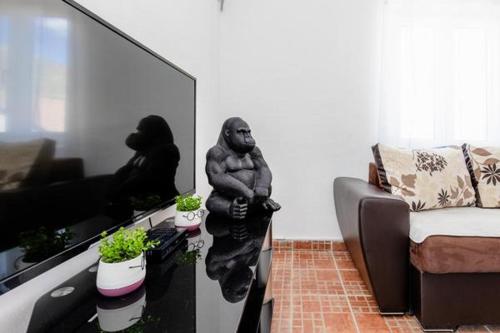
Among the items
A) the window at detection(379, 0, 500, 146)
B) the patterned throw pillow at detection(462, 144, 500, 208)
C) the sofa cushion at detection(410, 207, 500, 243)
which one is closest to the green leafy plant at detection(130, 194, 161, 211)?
the sofa cushion at detection(410, 207, 500, 243)

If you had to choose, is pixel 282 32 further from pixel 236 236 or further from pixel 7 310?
pixel 7 310

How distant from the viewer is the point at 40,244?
56cm

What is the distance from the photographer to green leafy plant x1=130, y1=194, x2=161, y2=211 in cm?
91

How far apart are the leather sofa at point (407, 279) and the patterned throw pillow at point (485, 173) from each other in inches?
25.4

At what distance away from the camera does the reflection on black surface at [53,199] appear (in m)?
0.50

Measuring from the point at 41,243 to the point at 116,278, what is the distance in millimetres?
175

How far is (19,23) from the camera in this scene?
503 millimetres

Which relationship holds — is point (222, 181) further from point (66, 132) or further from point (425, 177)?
point (425, 177)

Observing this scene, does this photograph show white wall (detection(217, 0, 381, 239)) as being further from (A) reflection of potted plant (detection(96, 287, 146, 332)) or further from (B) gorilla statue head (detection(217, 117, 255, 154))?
(A) reflection of potted plant (detection(96, 287, 146, 332))

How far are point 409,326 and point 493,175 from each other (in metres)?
1.21

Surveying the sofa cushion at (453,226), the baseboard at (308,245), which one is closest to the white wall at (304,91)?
the baseboard at (308,245)

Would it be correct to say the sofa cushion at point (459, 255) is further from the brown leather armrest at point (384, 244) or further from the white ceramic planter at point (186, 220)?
the white ceramic planter at point (186, 220)

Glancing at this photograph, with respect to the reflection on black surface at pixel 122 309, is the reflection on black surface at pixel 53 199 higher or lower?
higher

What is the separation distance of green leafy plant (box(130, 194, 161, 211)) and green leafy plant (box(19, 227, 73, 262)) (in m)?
0.29
